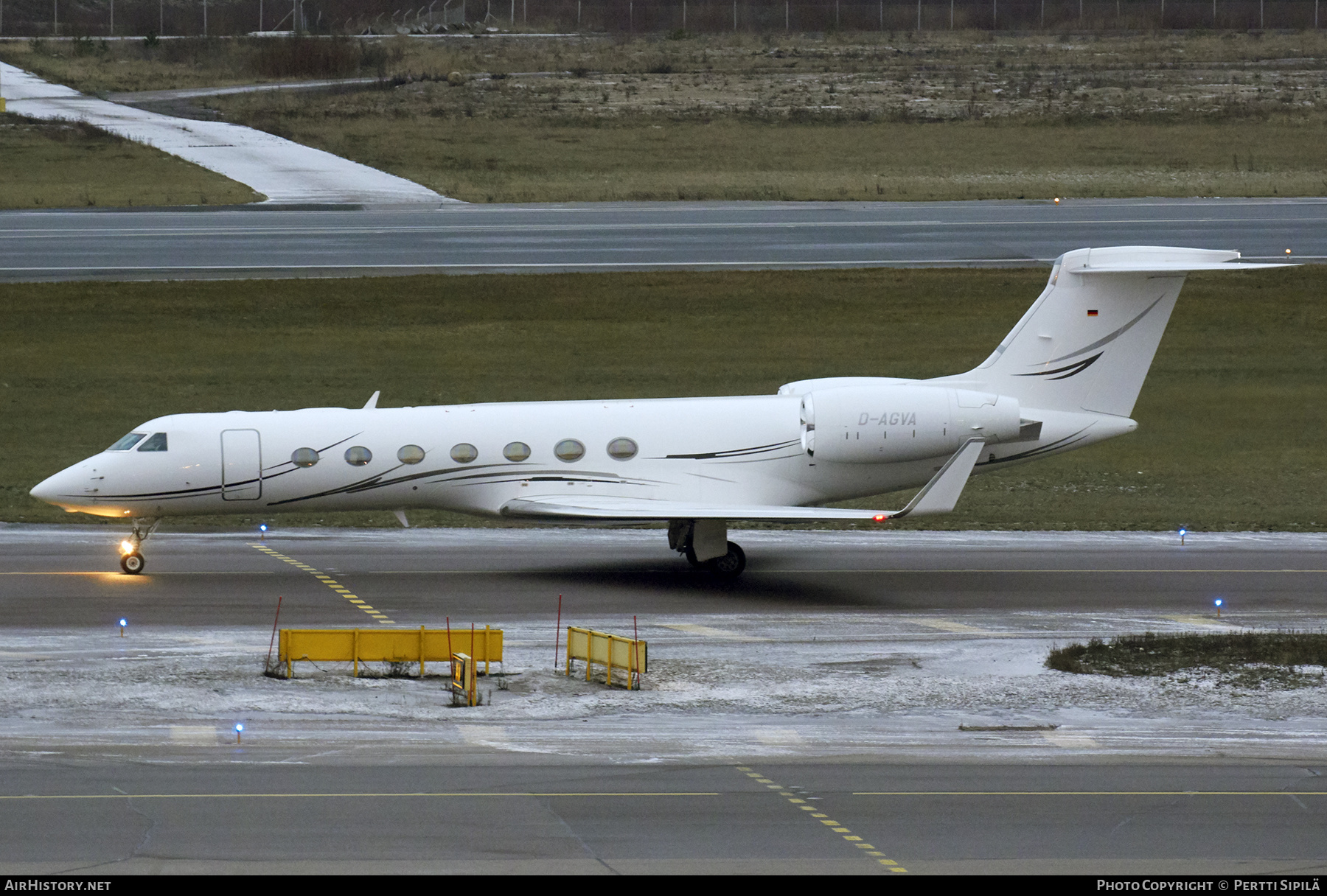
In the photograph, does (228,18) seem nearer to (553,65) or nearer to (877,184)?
(553,65)

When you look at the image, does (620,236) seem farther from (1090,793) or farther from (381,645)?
(1090,793)

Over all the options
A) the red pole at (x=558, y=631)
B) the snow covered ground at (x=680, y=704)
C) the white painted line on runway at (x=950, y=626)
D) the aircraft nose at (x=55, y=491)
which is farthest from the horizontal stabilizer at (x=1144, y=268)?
the aircraft nose at (x=55, y=491)

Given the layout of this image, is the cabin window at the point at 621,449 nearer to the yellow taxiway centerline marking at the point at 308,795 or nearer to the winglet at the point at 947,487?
the winglet at the point at 947,487

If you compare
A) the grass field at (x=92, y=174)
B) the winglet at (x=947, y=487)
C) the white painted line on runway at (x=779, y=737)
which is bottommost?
the white painted line on runway at (x=779, y=737)

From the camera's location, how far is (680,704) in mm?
19094

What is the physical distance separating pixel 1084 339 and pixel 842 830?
15951mm

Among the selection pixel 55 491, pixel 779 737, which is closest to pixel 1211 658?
pixel 779 737

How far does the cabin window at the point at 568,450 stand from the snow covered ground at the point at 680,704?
190 inches

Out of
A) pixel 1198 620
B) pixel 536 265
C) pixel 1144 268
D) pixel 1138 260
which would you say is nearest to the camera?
pixel 1198 620

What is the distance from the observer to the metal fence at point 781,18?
10106 centimetres

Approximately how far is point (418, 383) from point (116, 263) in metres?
12.8

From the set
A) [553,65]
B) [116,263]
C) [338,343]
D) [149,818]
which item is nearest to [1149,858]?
[149,818]

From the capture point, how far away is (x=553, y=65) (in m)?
92.2

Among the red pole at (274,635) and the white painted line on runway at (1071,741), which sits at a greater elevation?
the white painted line on runway at (1071,741)
